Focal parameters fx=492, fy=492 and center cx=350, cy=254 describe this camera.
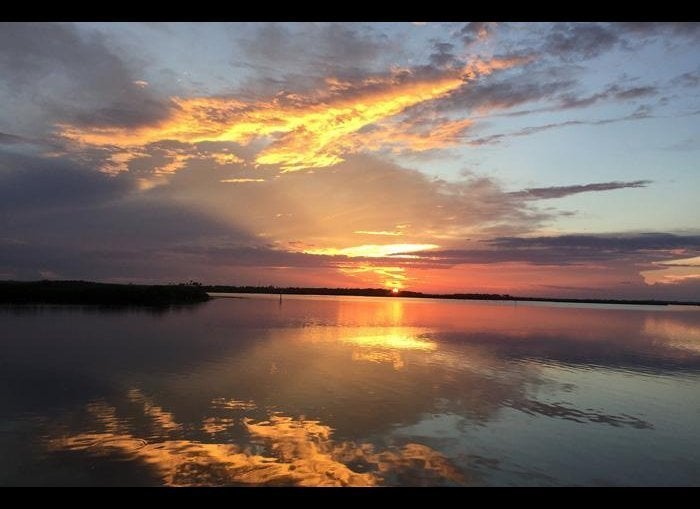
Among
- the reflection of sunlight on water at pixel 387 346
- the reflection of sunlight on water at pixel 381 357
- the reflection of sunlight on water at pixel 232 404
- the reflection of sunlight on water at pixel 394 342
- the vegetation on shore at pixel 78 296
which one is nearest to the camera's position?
the reflection of sunlight on water at pixel 232 404

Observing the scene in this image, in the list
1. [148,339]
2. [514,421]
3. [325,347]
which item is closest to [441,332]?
[325,347]

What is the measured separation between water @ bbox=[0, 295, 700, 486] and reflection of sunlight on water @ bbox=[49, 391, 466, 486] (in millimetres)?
60

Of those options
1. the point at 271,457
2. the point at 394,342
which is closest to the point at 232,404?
the point at 271,457

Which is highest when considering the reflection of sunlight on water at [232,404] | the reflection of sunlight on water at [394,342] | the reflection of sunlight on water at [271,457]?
the reflection of sunlight on water at [394,342]

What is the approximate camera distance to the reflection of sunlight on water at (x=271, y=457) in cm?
1252

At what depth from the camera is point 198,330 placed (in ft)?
153

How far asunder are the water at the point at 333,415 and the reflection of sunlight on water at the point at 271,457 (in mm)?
60

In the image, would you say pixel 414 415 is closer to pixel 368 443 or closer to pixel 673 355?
pixel 368 443

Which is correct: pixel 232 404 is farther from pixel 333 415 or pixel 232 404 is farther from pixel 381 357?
pixel 381 357

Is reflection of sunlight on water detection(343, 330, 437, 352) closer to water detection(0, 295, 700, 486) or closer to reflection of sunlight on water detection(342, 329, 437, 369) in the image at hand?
reflection of sunlight on water detection(342, 329, 437, 369)

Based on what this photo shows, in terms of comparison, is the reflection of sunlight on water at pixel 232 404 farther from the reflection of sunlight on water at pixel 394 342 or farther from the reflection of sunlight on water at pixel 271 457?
the reflection of sunlight on water at pixel 394 342

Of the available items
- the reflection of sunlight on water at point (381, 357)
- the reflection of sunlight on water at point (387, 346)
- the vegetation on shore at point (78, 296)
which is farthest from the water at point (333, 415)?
the vegetation on shore at point (78, 296)

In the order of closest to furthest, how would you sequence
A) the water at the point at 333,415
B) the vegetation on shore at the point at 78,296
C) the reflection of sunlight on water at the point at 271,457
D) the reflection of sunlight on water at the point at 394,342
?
1. the reflection of sunlight on water at the point at 271,457
2. the water at the point at 333,415
3. the reflection of sunlight on water at the point at 394,342
4. the vegetation on shore at the point at 78,296
